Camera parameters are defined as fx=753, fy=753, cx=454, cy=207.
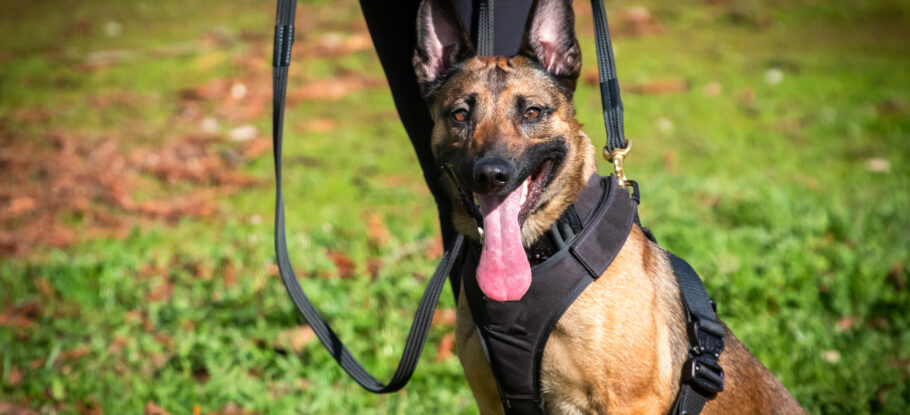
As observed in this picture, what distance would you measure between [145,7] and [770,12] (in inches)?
472

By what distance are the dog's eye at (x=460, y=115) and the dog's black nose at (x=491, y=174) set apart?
0.39 meters

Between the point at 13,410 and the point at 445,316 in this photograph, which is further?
the point at 445,316

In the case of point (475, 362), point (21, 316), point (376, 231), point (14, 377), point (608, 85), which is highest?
point (608, 85)

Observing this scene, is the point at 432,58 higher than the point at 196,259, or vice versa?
the point at 432,58

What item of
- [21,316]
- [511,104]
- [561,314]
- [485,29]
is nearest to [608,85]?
[511,104]

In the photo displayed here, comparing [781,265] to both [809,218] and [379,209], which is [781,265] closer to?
[809,218]

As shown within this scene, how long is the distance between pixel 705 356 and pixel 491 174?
108cm

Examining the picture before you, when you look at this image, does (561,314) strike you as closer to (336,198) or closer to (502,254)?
(502,254)

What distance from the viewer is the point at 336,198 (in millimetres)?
7840

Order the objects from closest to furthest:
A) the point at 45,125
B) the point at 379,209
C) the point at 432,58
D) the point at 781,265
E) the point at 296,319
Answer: the point at 432,58 → the point at 296,319 → the point at 781,265 → the point at 379,209 → the point at 45,125

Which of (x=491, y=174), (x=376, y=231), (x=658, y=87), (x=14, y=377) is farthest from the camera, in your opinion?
(x=658, y=87)

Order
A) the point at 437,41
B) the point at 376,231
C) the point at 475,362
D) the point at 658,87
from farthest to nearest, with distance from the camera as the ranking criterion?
the point at 658,87 → the point at 376,231 → the point at 437,41 → the point at 475,362

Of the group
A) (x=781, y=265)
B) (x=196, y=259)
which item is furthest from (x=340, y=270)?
(x=781, y=265)

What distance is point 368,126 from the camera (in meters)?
10.1
